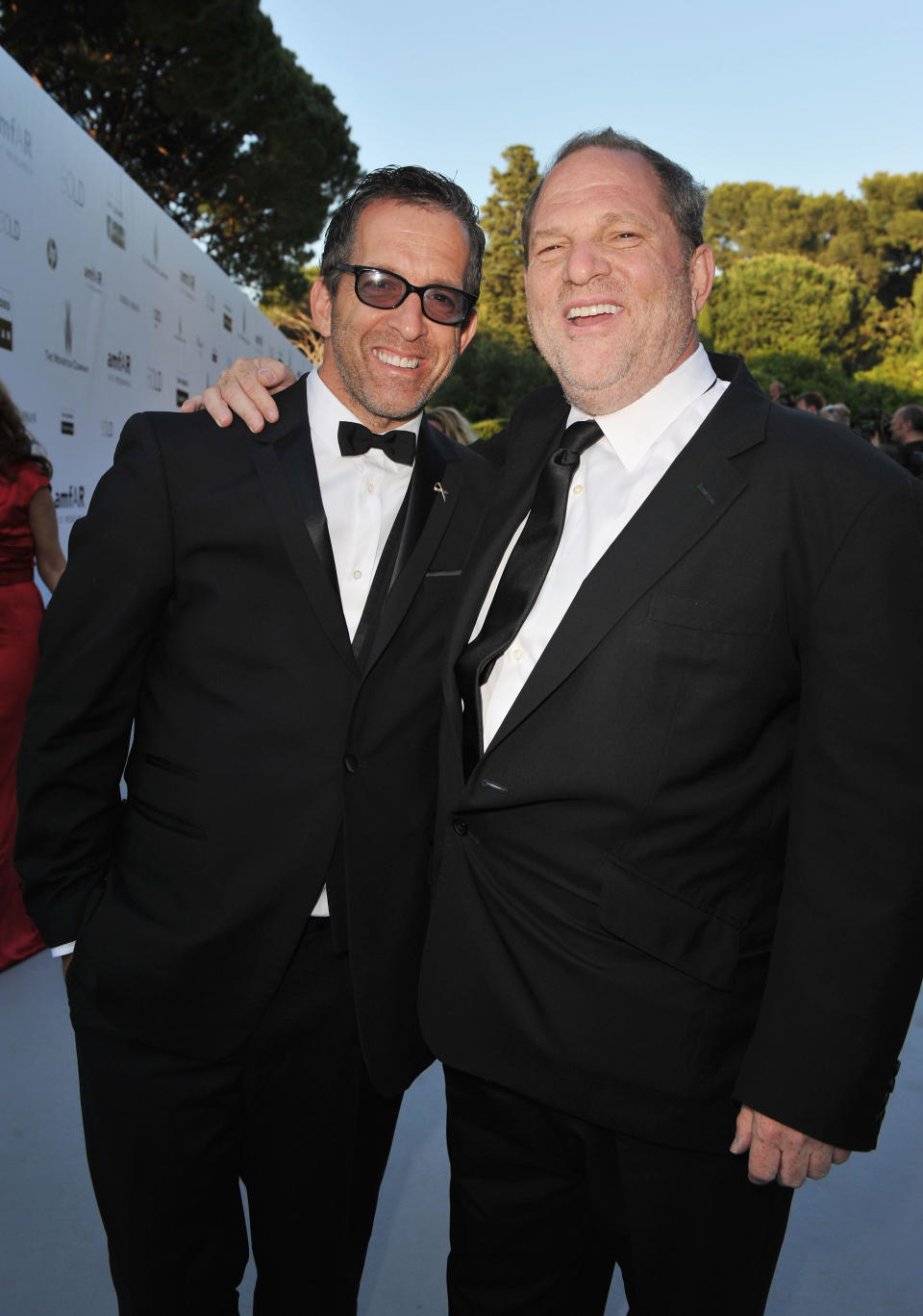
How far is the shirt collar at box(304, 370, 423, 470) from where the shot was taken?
1825 mm

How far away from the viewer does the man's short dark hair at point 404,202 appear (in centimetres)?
187

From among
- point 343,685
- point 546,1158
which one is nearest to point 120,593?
point 343,685

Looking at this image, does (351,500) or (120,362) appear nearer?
(351,500)

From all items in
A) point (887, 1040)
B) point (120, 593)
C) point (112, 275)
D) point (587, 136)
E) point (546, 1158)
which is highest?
point (112, 275)

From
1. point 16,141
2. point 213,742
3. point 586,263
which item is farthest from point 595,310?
point 16,141

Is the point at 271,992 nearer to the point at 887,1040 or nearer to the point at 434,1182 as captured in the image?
the point at 887,1040

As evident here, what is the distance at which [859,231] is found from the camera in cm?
5612

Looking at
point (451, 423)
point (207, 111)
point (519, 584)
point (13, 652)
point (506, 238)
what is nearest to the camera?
point (519, 584)

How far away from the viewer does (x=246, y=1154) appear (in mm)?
1764

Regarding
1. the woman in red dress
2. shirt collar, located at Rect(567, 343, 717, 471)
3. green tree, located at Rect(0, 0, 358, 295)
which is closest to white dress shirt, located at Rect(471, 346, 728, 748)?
shirt collar, located at Rect(567, 343, 717, 471)

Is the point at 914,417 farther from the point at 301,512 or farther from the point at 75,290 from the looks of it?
the point at 301,512

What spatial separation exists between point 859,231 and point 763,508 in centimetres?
6370

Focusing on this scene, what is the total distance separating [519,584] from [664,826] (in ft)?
1.46

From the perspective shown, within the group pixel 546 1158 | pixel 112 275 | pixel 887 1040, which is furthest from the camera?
pixel 112 275
